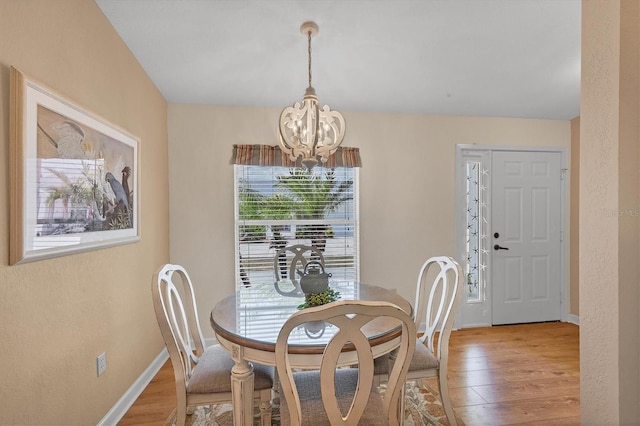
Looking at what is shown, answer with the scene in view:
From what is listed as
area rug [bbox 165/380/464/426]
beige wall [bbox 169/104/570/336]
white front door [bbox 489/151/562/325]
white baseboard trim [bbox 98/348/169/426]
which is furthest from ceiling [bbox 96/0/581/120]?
area rug [bbox 165/380/464/426]

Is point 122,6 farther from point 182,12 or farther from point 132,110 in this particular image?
point 132,110

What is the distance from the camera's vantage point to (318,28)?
7.09ft

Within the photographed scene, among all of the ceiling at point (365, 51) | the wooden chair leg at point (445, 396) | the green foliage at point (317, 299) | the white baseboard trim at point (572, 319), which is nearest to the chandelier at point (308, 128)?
the ceiling at point (365, 51)

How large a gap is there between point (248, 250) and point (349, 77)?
1907 mm

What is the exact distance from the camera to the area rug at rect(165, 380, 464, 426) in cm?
205

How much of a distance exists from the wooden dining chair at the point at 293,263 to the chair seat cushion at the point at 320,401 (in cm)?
69

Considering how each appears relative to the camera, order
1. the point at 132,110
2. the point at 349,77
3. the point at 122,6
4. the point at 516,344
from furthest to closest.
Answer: the point at 516,344 < the point at 349,77 < the point at 132,110 < the point at 122,6

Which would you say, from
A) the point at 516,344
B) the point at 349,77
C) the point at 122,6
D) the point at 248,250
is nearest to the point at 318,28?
the point at 349,77

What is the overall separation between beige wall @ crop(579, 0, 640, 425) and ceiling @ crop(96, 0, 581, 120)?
1.02m

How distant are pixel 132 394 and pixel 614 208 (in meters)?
2.92

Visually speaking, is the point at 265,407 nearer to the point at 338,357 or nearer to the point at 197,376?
the point at 197,376

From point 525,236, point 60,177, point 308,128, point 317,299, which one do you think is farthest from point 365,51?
point 525,236

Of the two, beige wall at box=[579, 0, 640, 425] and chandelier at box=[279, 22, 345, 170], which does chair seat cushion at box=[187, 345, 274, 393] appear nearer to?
chandelier at box=[279, 22, 345, 170]

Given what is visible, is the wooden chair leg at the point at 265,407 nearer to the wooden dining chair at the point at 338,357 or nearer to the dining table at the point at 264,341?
the dining table at the point at 264,341
